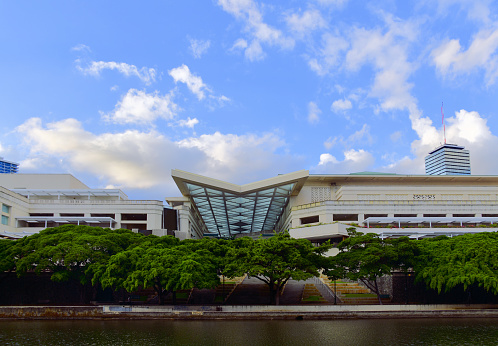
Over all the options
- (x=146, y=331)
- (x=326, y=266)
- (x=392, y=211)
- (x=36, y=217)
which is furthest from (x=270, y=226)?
(x=146, y=331)

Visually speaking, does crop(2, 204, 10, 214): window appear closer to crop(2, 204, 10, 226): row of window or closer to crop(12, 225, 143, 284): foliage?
crop(2, 204, 10, 226): row of window

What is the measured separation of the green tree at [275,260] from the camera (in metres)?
33.3

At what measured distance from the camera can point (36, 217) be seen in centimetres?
5662

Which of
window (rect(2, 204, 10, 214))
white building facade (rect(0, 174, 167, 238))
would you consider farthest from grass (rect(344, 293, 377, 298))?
window (rect(2, 204, 10, 214))

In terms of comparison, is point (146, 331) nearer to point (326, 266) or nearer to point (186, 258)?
point (186, 258)

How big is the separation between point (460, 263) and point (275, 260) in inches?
489

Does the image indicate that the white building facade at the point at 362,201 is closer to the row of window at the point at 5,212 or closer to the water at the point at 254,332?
the row of window at the point at 5,212

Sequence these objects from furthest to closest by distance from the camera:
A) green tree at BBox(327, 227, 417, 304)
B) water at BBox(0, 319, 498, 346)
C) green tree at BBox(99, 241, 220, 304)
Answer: green tree at BBox(327, 227, 417, 304) → green tree at BBox(99, 241, 220, 304) → water at BBox(0, 319, 498, 346)

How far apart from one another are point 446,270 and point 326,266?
849 centimetres

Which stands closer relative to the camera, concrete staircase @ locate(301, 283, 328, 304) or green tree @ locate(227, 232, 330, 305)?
green tree @ locate(227, 232, 330, 305)

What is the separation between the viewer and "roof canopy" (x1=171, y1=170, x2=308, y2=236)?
58.6 meters

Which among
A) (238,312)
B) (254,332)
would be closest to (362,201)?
(238,312)

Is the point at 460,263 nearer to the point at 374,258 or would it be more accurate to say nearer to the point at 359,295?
the point at 374,258

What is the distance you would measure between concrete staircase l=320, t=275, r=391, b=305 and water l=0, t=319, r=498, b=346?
23.7 ft
